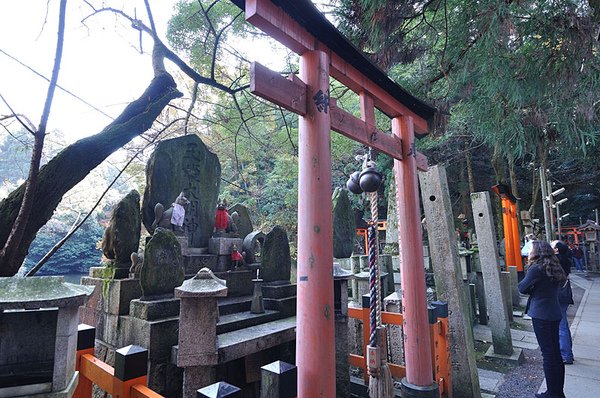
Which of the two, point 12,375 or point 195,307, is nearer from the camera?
point 12,375

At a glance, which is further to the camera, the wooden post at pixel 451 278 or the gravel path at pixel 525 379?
the gravel path at pixel 525 379

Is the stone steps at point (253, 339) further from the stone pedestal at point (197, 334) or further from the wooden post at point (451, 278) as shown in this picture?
the wooden post at point (451, 278)

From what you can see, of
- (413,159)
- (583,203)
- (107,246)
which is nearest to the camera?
(413,159)

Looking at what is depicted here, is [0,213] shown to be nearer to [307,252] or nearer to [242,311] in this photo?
[307,252]

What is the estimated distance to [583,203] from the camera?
66.8 feet

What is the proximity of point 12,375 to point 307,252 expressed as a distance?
1777 mm

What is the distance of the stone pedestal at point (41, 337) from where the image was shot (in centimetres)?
154

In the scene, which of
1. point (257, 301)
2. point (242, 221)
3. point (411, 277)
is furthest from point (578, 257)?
point (257, 301)

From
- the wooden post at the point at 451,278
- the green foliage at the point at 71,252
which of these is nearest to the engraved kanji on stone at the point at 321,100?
the wooden post at the point at 451,278

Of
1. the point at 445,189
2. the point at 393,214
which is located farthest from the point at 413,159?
the point at 393,214

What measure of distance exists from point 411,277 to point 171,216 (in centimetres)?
332

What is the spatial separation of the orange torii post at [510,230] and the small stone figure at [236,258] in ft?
35.6

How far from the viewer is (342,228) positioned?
7219mm

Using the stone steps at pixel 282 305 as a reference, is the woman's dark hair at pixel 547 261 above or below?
above
